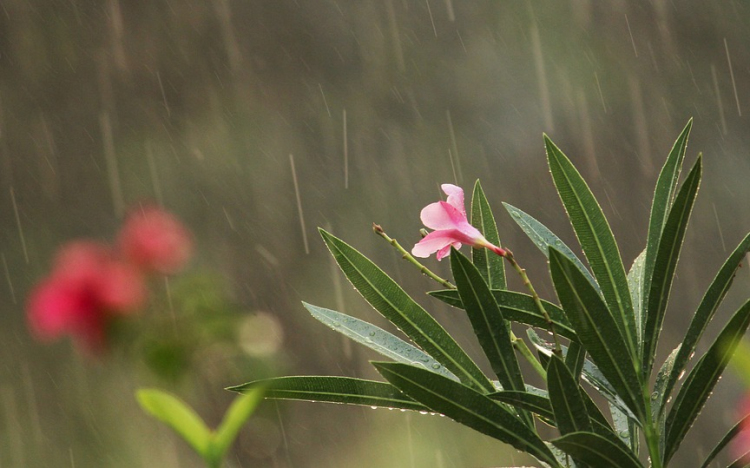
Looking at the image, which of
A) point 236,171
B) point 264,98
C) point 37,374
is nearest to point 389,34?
point 264,98

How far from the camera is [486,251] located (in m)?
0.56

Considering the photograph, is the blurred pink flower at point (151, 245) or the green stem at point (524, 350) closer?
the green stem at point (524, 350)

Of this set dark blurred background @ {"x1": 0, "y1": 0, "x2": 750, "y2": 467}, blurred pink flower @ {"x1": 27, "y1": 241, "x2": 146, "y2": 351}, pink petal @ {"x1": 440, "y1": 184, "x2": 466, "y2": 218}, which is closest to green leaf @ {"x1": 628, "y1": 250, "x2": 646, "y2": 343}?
pink petal @ {"x1": 440, "y1": 184, "x2": 466, "y2": 218}

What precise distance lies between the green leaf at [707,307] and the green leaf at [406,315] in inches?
4.2

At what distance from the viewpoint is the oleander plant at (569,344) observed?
41 centimetres

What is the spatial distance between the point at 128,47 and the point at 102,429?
1.78 metres

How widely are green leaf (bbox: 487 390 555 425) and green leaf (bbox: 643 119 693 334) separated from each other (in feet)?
0.32

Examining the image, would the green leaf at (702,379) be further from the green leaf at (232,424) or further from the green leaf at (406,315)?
the green leaf at (232,424)

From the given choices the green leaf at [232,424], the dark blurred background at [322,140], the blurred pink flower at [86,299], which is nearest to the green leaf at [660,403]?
the green leaf at [232,424]

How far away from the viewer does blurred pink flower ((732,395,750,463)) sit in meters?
0.43

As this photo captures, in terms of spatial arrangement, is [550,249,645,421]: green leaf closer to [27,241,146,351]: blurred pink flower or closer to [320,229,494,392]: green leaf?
[320,229,494,392]: green leaf

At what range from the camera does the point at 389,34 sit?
383 cm

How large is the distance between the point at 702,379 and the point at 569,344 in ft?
0.24

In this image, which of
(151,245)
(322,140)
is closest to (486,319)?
(151,245)
